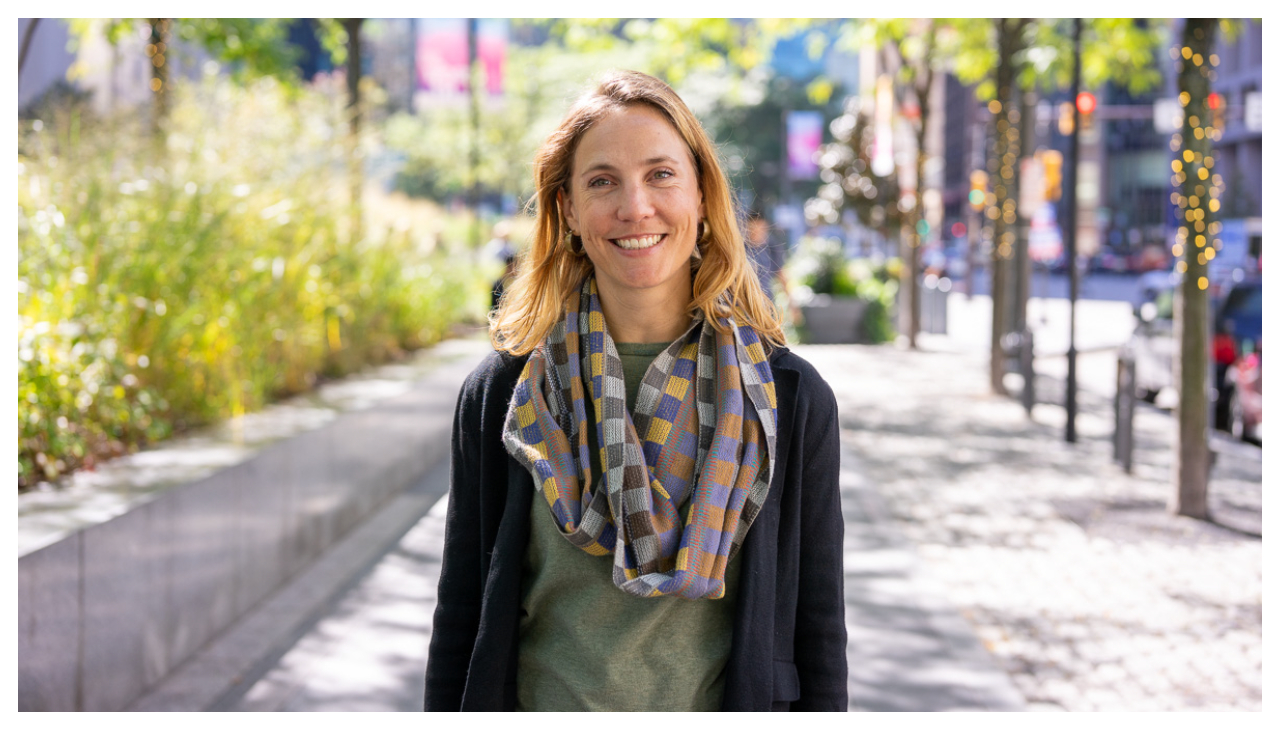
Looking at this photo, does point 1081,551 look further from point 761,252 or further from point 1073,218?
point 1073,218

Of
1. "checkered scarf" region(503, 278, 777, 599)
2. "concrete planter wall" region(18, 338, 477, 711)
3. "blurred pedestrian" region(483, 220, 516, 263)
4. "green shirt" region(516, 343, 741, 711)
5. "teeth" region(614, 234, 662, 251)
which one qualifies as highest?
"blurred pedestrian" region(483, 220, 516, 263)

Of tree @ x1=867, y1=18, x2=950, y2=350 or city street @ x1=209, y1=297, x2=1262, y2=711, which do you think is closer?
city street @ x1=209, y1=297, x2=1262, y2=711

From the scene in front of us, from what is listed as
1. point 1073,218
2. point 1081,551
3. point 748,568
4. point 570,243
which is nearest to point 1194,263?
point 1081,551

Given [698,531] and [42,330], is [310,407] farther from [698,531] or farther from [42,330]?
[698,531]

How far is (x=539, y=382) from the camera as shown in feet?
7.23

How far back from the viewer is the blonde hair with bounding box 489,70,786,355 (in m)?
2.16

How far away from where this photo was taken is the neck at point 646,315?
88.0 inches

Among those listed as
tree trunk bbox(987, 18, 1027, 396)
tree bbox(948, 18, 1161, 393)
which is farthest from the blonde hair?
tree trunk bbox(987, 18, 1027, 396)

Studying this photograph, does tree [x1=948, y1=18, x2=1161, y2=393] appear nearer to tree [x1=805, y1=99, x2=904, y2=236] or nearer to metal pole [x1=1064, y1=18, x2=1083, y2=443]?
metal pole [x1=1064, y1=18, x2=1083, y2=443]

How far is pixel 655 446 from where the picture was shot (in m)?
2.13

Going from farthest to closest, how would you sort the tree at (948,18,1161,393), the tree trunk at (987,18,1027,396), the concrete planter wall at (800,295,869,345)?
the concrete planter wall at (800,295,869,345), the tree trunk at (987,18,1027,396), the tree at (948,18,1161,393)

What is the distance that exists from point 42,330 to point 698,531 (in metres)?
4.21

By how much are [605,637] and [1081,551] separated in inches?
219

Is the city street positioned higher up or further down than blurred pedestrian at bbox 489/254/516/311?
further down
